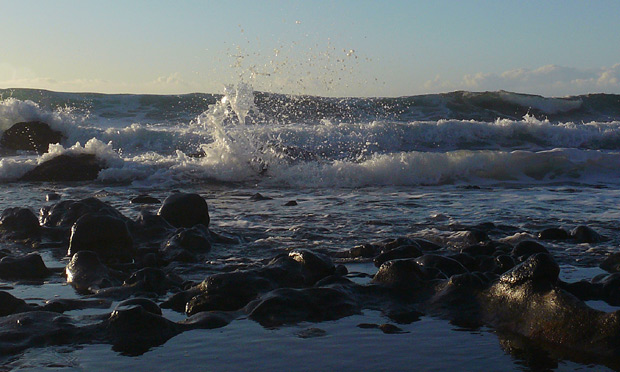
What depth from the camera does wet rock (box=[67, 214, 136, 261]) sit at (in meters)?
6.33

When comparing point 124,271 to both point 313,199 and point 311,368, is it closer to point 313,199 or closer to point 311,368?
point 311,368

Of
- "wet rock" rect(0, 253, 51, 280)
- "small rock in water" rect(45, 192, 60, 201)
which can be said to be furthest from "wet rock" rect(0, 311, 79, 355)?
"small rock in water" rect(45, 192, 60, 201)

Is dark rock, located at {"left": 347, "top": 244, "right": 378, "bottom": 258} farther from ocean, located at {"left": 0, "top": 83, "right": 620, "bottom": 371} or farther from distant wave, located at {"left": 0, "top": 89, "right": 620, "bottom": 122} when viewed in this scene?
distant wave, located at {"left": 0, "top": 89, "right": 620, "bottom": 122}

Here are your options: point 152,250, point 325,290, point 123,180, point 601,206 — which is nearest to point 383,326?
point 325,290

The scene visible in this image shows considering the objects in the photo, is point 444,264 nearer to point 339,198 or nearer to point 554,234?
point 554,234

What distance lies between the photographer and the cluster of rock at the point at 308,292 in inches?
147

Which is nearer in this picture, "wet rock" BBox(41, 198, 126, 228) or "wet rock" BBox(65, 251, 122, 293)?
"wet rock" BBox(65, 251, 122, 293)

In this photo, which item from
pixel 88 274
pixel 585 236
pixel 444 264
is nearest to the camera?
pixel 444 264

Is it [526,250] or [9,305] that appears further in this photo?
[526,250]

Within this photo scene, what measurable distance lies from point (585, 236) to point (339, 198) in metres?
4.34

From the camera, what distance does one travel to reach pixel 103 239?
636 cm

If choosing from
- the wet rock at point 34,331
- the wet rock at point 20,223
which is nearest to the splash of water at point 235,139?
the wet rock at point 20,223

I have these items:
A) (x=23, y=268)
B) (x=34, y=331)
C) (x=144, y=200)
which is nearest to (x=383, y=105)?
(x=144, y=200)

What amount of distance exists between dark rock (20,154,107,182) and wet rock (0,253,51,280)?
836 centimetres
